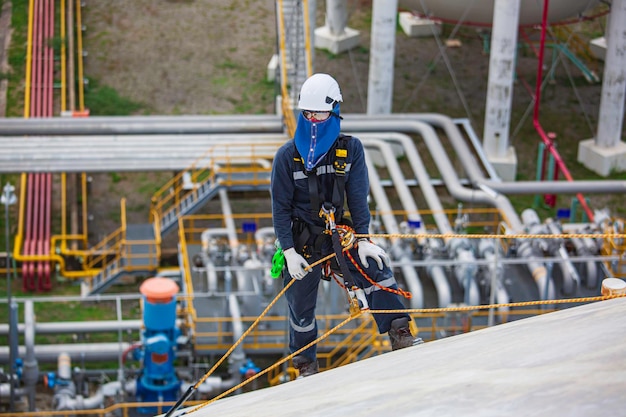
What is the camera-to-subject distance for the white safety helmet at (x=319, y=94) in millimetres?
9484

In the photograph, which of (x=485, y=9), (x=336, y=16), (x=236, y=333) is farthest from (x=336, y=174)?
(x=336, y=16)

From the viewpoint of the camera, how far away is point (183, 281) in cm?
2466

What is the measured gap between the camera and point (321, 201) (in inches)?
388

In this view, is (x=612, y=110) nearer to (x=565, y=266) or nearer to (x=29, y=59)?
(x=565, y=266)

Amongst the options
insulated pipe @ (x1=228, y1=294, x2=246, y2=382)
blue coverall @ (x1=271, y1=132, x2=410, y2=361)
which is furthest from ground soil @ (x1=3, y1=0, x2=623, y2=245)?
blue coverall @ (x1=271, y1=132, x2=410, y2=361)

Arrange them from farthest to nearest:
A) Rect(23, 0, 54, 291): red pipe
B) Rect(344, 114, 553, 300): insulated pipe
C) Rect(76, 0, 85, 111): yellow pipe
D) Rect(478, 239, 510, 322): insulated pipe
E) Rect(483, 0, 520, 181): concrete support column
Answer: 1. Rect(76, 0, 85, 111): yellow pipe
2. Rect(483, 0, 520, 181): concrete support column
3. Rect(23, 0, 54, 291): red pipe
4. Rect(344, 114, 553, 300): insulated pipe
5. Rect(478, 239, 510, 322): insulated pipe

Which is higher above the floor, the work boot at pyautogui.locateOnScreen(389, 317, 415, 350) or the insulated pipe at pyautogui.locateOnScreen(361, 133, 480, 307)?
the insulated pipe at pyautogui.locateOnScreen(361, 133, 480, 307)

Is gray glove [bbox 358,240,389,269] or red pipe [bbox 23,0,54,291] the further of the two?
red pipe [bbox 23,0,54,291]

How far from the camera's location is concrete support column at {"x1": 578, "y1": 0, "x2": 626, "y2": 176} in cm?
2911

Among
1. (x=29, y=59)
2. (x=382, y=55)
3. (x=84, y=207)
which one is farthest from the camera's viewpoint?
(x=29, y=59)

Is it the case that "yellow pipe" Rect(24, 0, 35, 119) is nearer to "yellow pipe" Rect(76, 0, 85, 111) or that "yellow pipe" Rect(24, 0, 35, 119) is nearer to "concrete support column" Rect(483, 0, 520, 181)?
"yellow pipe" Rect(76, 0, 85, 111)

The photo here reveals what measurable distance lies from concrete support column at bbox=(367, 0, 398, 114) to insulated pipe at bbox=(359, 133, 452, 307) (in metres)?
1.65

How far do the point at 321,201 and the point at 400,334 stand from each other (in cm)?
119

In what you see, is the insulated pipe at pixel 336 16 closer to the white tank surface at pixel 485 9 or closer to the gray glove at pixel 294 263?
the white tank surface at pixel 485 9
